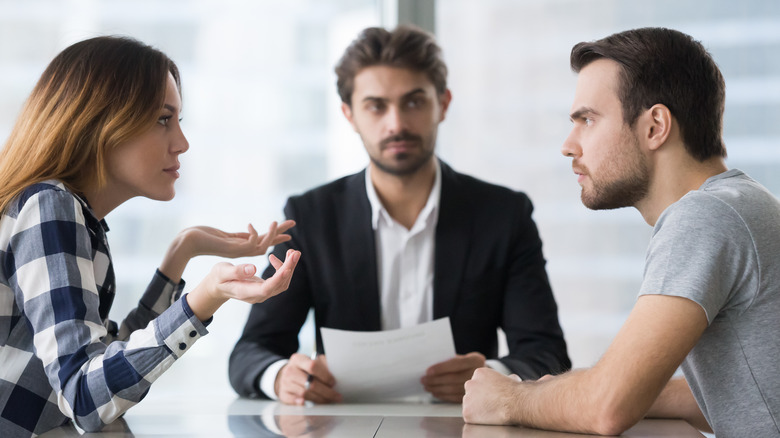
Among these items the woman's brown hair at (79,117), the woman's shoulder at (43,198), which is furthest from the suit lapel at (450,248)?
the woman's shoulder at (43,198)

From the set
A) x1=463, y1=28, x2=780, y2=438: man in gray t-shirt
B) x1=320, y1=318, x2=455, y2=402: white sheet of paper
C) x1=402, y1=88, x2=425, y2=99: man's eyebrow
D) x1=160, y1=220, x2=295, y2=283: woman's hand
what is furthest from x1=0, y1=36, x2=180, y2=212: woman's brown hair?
x1=402, y1=88, x2=425, y2=99: man's eyebrow

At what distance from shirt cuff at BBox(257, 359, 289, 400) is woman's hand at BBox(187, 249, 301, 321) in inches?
25.4

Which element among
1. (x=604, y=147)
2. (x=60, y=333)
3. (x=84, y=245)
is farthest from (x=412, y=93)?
(x=60, y=333)

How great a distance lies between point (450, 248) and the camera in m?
2.18

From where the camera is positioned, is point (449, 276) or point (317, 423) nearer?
point (317, 423)

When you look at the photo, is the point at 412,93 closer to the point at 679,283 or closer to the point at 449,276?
the point at 449,276

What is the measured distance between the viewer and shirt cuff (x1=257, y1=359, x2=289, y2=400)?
1774 millimetres

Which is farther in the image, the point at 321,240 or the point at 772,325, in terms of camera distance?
the point at 321,240

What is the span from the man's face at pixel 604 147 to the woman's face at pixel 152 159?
32.8 inches

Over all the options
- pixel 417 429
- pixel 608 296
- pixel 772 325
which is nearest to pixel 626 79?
pixel 772 325

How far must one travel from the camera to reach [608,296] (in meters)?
2.93

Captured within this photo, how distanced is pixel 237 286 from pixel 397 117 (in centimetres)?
121

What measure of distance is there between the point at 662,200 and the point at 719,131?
0.58ft

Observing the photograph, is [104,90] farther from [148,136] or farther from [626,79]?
[626,79]
